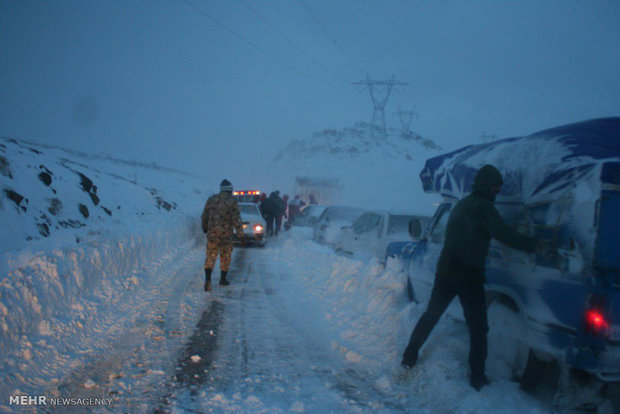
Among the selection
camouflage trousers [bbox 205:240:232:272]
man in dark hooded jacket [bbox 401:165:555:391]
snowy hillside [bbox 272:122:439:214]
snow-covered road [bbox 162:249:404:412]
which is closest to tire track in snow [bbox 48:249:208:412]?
snow-covered road [bbox 162:249:404:412]

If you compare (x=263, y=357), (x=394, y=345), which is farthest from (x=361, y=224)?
(x=263, y=357)

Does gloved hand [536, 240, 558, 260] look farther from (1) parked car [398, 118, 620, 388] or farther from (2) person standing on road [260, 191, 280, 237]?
(2) person standing on road [260, 191, 280, 237]

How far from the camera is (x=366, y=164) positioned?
178 ft

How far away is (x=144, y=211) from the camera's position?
11594mm

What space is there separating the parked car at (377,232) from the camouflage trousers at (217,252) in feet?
9.43

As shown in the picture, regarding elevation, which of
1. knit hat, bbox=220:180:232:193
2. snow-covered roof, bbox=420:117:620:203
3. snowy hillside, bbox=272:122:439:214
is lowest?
knit hat, bbox=220:180:232:193

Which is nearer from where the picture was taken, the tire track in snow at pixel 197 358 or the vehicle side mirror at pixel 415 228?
the tire track in snow at pixel 197 358

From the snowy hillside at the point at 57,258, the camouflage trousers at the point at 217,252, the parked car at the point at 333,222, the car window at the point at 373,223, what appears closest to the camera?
the snowy hillside at the point at 57,258

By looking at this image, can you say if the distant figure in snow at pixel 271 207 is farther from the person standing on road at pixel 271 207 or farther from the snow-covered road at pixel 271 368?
the snow-covered road at pixel 271 368

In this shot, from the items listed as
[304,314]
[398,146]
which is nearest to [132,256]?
[304,314]

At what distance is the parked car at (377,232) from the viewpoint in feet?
23.8

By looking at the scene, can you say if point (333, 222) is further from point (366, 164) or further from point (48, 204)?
point (366, 164)

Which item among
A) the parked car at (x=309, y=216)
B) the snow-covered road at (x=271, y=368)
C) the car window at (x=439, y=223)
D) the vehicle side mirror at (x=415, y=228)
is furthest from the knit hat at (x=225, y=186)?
the parked car at (x=309, y=216)

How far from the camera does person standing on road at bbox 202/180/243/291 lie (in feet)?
21.5
